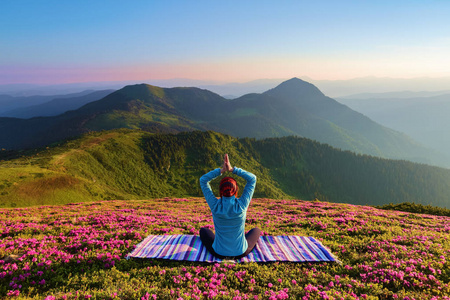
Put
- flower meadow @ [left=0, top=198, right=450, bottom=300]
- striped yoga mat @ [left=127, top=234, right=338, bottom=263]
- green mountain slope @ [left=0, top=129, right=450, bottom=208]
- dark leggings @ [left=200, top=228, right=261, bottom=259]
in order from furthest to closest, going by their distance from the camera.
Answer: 1. green mountain slope @ [left=0, top=129, right=450, bottom=208]
2. dark leggings @ [left=200, top=228, right=261, bottom=259]
3. striped yoga mat @ [left=127, top=234, right=338, bottom=263]
4. flower meadow @ [left=0, top=198, right=450, bottom=300]

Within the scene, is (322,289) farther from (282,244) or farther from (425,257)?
(425,257)

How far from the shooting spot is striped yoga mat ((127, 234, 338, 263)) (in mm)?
9622

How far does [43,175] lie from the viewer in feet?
175

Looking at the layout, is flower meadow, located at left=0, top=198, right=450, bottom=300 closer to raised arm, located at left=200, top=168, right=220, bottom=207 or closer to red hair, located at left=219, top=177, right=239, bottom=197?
raised arm, located at left=200, top=168, right=220, bottom=207

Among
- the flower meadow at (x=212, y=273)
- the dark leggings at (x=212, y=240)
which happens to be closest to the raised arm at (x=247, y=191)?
the dark leggings at (x=212, y=240)

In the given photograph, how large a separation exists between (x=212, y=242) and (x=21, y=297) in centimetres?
703

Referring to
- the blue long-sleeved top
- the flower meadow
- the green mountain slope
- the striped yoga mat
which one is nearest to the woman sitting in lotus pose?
the blue long-sleeved top

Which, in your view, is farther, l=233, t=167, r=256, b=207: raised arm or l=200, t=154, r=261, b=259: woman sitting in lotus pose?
l=233, t=167, r=256, b=207: raised arm

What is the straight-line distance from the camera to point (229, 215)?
8.49 metres

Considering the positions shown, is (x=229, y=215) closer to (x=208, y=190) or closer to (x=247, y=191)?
(x=247, y=191)

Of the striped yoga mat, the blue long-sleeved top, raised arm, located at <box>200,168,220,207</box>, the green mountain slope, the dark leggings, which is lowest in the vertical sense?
the green mountain slope

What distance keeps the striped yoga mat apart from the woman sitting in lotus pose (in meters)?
0.44

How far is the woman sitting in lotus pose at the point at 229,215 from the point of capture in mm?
8523

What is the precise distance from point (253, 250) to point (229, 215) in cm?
345
